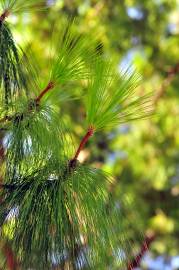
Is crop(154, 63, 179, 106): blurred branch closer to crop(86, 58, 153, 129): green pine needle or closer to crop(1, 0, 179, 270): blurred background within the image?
crop(1, 0, 179, 270): blurred background

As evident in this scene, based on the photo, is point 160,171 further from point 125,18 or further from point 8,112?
point 8,112

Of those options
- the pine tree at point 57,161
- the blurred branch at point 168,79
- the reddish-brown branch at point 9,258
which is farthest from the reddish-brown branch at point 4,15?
the blurred branch at point 168,79

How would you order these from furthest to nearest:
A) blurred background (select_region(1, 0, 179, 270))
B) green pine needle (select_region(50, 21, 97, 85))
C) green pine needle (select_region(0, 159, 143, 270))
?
blurred background (select_region(1, 0, 179, 270)), green pine needle (select_region(50, 21, 97, 85)), green pine needle (select_region(0, 159, 143, 270))

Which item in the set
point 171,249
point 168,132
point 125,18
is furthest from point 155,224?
point 125,18

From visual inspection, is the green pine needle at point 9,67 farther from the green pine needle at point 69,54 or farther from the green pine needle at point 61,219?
the green pine needle at point 61,219

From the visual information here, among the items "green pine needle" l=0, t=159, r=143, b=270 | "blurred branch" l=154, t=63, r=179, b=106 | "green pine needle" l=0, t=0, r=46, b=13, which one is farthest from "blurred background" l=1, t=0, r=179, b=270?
"green pine needle" l=0, t=159, r=143, b=270

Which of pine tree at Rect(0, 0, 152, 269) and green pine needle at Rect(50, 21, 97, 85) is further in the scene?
green pine needle at Rect(50, 21, 97, 85)

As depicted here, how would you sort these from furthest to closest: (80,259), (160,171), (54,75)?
(160,171)
(54,75)
(80,259)
